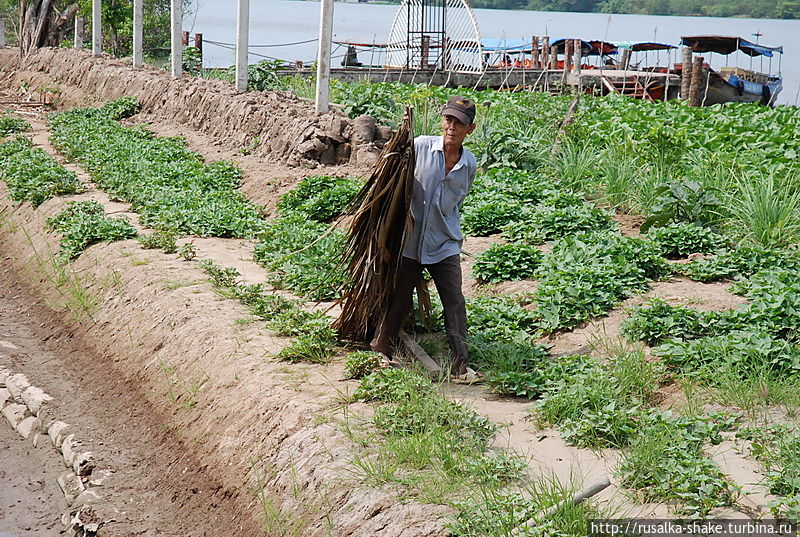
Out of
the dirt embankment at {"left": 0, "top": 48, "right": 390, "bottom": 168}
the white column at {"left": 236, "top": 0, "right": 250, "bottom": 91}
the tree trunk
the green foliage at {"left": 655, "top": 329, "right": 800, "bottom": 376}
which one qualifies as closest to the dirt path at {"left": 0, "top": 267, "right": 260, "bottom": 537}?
the green foliage at {"left": 655, "top": 329, "right": 800, "bottom": 376}

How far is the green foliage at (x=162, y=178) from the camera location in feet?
29.3

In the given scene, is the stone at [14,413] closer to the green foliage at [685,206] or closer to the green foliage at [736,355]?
the green foliage at [736,355]

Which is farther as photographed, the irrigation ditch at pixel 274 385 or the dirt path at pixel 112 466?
the dirt path at pixel 112 466

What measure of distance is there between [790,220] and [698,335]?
2.44m

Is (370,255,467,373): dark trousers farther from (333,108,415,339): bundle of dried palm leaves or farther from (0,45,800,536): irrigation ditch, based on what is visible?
(0,45,800,536): irrigation ditch

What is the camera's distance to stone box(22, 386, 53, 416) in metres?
6.20

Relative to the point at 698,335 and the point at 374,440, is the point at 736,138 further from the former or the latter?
the point at 374,440

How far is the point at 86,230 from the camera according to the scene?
8.62 metres

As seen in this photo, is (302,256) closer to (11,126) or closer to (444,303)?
(444,303)

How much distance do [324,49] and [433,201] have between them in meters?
6.10

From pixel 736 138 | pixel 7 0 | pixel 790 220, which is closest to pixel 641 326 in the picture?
pixel 790 220

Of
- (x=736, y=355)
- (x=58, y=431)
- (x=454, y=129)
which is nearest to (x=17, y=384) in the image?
(x=58, y=431)

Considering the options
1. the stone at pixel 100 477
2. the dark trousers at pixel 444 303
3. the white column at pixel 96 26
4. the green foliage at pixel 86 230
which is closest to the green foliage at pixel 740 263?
the dark trousers at pixel 444 303

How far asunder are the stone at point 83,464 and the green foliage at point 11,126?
32.5ft
